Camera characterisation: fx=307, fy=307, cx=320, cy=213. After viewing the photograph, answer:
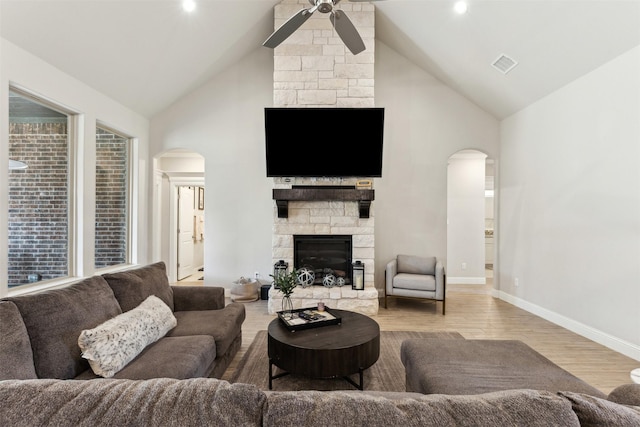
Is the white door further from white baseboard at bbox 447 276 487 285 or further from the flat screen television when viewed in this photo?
white baseboard at bbox 447 276 487 285

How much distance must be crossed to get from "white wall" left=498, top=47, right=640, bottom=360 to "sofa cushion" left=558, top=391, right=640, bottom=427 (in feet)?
10.1

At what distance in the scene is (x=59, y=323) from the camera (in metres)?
1.67

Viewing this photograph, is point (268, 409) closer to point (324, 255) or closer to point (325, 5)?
point (325, 5)

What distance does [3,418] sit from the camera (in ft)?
2.46

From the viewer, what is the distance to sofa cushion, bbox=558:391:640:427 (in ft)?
2.45

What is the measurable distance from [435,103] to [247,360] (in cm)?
482

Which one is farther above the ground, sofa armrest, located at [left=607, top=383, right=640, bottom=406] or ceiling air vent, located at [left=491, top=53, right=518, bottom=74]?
ceiling air vent, located at [left=491, top=53, right=518, bottom=74]

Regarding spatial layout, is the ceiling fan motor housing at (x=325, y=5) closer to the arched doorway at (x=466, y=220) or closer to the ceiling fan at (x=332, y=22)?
the ceiling fan at (x=332, y=22)

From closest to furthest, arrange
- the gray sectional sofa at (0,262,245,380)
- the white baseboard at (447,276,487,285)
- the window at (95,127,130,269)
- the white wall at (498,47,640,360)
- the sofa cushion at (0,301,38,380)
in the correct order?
the sofa cushion at (0,301,38,380)
the gray sectional sofa at (0,262,245,380)
the white wall at (498,47,640,360)
the window at (95,127,130,269)
the white baseboard at (447,276,487,285)

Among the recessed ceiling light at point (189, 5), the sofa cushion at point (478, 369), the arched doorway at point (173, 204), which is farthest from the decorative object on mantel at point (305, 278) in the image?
the recessed ceiling light at point (189, 5)

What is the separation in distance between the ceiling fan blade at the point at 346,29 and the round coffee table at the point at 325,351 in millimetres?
2504

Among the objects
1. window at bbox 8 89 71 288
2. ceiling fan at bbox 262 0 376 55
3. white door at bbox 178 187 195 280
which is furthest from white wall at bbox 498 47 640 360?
white door at bbox 178 187 195 280

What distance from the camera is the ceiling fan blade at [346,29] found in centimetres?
250

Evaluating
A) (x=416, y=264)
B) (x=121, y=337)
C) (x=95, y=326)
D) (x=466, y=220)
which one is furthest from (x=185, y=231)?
(x=466, y=220)
